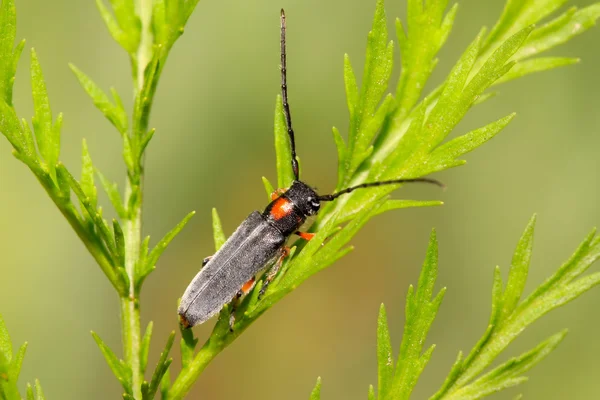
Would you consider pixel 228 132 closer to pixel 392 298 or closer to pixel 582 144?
pixel 392 298

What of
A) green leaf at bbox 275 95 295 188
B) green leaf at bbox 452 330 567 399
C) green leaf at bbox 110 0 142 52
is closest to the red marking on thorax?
green leaf at bbox 275 95 295 188

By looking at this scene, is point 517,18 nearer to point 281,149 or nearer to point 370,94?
point 370,94

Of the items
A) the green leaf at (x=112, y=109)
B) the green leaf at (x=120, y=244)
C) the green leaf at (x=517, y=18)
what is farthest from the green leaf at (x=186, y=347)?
the green leaf at (x=517, y=18)

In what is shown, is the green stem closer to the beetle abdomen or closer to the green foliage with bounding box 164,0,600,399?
the green foliage with bounding box 164,0,600,399

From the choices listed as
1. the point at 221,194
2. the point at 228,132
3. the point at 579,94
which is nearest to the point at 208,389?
the point at 221,194

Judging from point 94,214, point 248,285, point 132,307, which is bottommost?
point 248,285

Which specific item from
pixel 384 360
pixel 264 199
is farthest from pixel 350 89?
pixel 264 199
